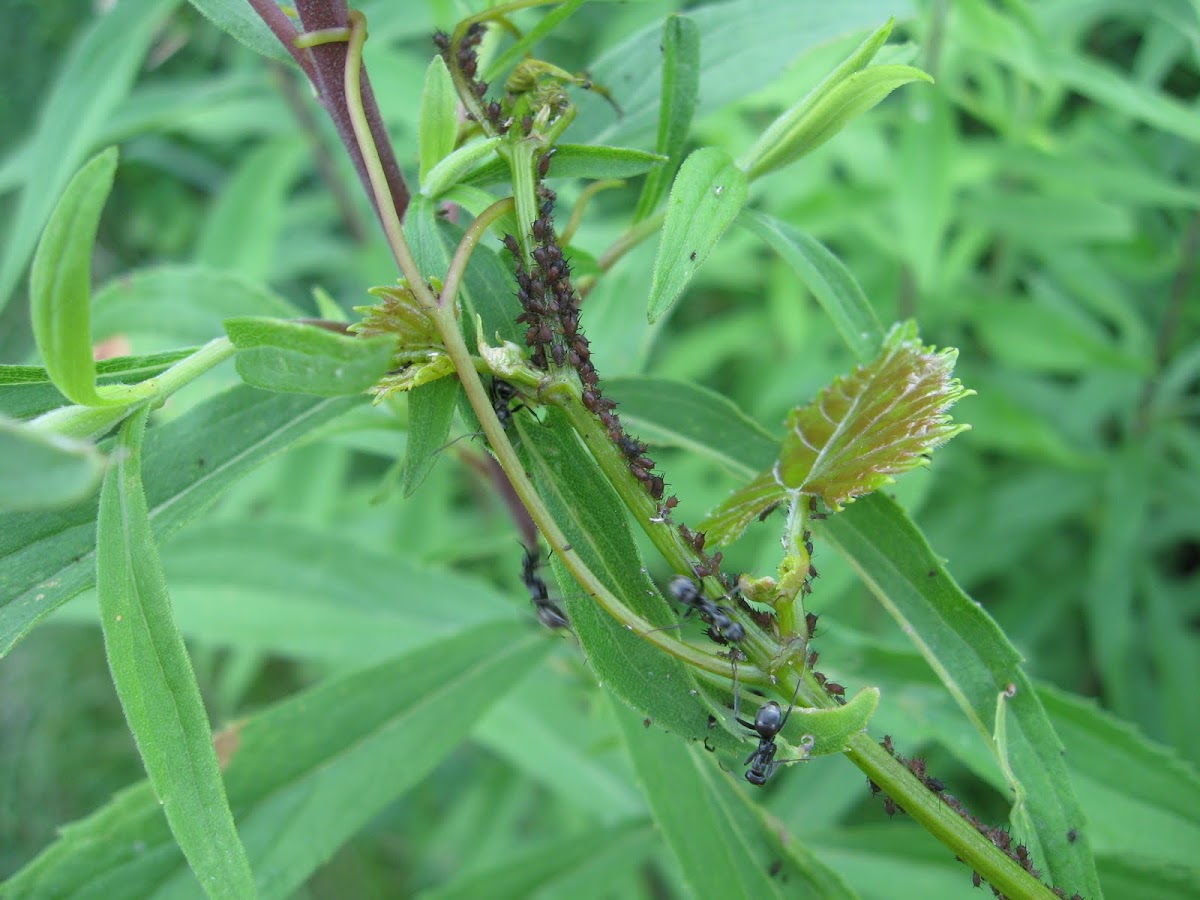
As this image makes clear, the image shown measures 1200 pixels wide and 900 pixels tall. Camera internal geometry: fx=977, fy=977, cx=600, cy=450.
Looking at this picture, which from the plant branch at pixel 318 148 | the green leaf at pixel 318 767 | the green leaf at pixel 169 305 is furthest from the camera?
the plant branch at pixel 318 148

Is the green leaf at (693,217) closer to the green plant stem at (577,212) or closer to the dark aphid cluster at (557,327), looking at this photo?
the dark aphid cluster at (557,327)

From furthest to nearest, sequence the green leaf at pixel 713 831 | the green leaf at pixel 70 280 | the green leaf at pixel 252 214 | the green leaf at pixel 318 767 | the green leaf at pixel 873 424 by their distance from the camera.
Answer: the green leaf at pixel 252 214
the green leaf at pixel 318 767
the green leaf at pixel 713 831
the green leaf at pixel 873 424
the green leaf at pixel 70 280

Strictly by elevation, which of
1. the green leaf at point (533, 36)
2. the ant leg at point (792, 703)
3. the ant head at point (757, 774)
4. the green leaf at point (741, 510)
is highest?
the green leaf at point (533, 36)

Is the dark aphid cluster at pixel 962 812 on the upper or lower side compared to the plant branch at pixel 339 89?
lower

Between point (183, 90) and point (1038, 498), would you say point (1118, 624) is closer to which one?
point (1038, 498)

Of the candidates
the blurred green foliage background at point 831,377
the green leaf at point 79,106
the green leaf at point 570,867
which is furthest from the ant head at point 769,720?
the green leaf at point 79,106

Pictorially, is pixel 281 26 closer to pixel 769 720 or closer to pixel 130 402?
pixel 130 402

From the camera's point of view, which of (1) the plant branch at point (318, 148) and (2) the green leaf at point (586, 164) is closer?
(2) the green leaf at point (586, 164)
